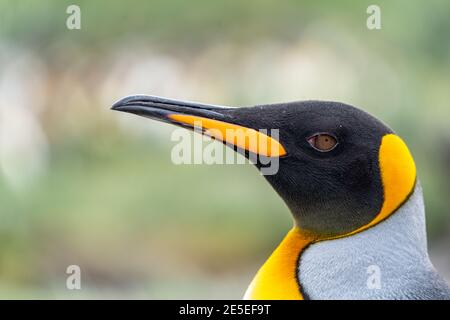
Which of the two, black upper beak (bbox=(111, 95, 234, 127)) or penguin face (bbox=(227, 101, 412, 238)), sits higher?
black upper beak (bbox=(111, 95, 234, 127))

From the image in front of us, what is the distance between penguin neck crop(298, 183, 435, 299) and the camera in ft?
3.27

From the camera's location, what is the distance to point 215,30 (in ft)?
14.1

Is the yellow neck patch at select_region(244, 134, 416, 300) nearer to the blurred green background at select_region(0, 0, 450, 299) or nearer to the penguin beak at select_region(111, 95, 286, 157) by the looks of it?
the penguin beak at select_region(111, 95, 286, 157)

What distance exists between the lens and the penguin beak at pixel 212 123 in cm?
107

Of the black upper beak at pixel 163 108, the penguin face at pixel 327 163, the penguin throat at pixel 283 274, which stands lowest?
the penguin throat at pixel 283 274

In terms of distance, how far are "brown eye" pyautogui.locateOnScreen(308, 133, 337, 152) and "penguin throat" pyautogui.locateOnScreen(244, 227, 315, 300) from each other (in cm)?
12

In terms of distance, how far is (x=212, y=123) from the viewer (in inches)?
42.1

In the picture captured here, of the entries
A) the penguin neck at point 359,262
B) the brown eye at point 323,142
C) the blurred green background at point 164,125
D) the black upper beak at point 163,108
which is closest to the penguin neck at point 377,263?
the penguin neck at point 359,262

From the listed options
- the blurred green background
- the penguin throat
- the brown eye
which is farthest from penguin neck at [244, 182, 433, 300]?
the blurred green background

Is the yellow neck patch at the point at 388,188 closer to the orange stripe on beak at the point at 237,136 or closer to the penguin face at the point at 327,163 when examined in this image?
the penguin face at the point at 327,163

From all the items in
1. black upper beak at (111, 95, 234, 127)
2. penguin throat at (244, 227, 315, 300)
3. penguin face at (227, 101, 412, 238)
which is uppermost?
black upper beak at (111, 95, 234, 127)

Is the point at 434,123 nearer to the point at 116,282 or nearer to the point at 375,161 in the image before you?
the point at 116,282

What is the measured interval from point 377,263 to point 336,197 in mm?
100

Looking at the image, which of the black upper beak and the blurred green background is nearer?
the black upper beak
